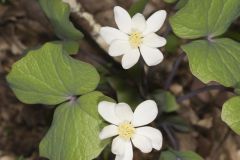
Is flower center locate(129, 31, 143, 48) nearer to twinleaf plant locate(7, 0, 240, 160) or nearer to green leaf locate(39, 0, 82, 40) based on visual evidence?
twinleaf plant locate(7, 0, 240, 160)

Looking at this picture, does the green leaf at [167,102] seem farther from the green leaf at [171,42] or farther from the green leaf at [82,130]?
the green leaf at [82,130]

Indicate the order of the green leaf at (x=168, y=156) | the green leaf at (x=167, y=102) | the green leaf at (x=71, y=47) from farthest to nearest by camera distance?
the green leaf at (x=167, y=102) < the green leaf at (x=71, y=47) < the green leaf at (x=168, y=156)

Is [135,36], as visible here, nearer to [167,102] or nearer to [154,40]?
[154,40]

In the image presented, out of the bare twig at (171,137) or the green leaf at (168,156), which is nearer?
the green leaf at (168,156)

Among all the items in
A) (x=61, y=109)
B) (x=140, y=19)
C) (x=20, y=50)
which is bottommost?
(x=20, y=50)

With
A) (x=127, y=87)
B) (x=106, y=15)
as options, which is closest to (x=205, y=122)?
(x=127, y=87)

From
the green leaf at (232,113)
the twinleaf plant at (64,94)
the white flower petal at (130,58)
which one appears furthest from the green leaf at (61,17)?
the green leaf at (232,113)

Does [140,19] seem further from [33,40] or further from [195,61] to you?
[33,40]

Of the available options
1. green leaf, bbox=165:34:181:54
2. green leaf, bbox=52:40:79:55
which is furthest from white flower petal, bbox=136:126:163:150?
green leaf, bbox=165:34:181:54
